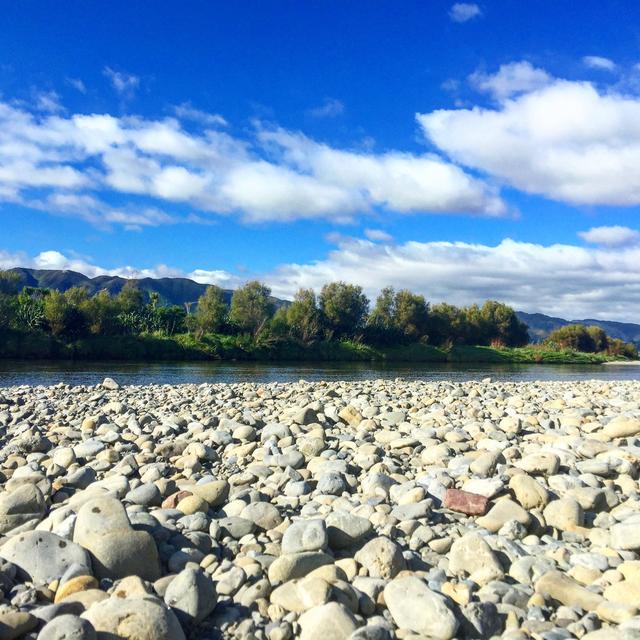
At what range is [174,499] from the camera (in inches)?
212

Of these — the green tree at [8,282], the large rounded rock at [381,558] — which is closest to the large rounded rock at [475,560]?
the large rounded rock at [381,558]

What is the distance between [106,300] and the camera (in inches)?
2077

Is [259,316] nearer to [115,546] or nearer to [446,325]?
[446,325]

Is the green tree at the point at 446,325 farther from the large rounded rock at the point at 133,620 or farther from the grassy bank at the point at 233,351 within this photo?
the large rounded rock at the point at 133,620

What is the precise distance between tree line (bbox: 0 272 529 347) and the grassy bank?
69.8 inches

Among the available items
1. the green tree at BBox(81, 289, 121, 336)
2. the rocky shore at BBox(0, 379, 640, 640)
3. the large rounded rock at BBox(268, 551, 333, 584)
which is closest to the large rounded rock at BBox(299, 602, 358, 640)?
the rocky shore at BBox(0, 379, 640, 640)

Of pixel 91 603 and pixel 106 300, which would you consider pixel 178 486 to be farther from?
pixel 106 300

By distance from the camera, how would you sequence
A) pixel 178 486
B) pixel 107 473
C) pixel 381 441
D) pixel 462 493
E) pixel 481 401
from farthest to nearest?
pixel 481 401
pixel 381 441
pixel 107 473
pixel 178 486
pixel 462 493

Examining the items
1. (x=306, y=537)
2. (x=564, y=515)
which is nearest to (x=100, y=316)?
(x=306, y=537)

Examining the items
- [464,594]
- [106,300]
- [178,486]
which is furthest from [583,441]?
[106,300]

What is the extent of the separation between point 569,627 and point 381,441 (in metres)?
4.58

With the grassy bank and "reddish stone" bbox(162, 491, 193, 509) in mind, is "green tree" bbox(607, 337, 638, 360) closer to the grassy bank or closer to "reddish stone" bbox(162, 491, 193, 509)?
the grassy bank

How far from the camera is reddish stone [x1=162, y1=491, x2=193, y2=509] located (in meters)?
5.33

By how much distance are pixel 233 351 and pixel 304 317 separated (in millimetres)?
10687
